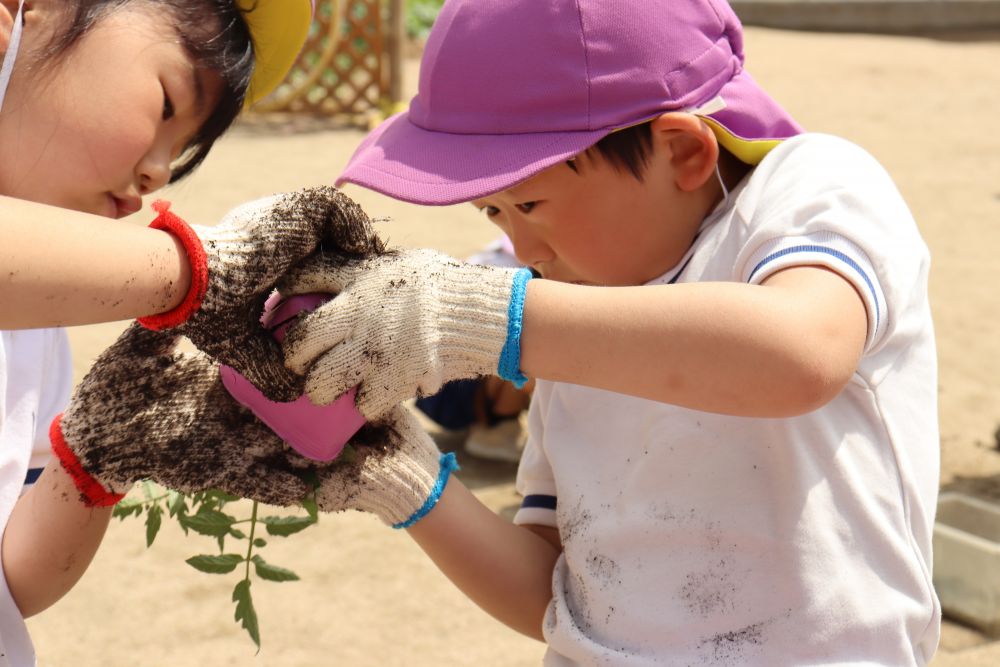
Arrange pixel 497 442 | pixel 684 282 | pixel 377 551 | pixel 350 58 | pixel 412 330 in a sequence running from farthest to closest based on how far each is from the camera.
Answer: pixel 350 58
pixel 497 442
pixel 377 551
pixel 684 282
pixel 412 330

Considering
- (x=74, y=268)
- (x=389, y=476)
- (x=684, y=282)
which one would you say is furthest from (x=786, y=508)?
(x=74, y=268)

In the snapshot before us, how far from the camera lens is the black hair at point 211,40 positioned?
174 centimetres

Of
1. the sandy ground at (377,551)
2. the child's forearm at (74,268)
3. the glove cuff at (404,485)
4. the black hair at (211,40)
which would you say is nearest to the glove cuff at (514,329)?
the child's forearm at (74,268)

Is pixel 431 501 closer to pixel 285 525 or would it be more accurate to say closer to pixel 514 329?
pixel 285 525

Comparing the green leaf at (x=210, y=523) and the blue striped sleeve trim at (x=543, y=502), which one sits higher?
the green leaf at (x=210, y=523)

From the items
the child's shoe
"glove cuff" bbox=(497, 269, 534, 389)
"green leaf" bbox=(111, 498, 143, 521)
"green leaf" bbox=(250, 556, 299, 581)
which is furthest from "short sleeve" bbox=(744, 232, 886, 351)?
the child's shoe

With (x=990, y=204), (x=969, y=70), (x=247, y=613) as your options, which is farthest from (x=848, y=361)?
(x=969, y=70)

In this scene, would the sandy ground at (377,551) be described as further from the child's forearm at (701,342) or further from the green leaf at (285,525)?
the child's forearm at (701,342)

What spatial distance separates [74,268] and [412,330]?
387mm

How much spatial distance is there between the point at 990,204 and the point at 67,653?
5.80m

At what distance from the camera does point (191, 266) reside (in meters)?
1.44

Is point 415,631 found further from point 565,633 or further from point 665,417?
point 665,417

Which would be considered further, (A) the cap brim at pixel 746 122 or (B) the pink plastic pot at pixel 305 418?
(A) the cap brim at pixel 746 122

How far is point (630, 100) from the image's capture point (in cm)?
177
